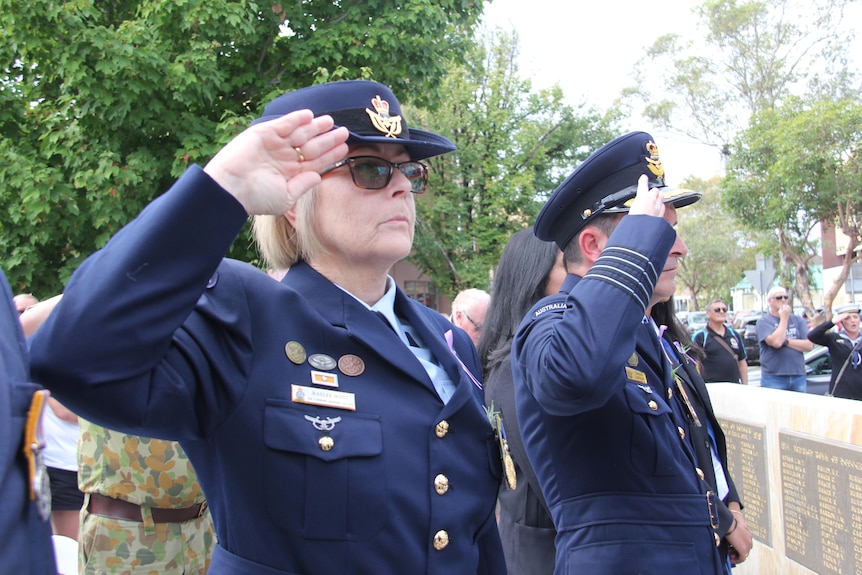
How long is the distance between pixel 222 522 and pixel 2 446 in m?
0.58

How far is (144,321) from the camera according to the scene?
3.55 ft

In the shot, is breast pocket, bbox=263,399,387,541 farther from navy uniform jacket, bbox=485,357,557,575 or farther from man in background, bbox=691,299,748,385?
man in background, bbox=691,299,748,385

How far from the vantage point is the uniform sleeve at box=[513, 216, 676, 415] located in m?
1.72

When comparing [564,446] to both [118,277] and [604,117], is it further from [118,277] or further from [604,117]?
[604,117]

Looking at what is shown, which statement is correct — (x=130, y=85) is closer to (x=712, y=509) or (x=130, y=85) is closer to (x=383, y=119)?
(x=383, y=119)

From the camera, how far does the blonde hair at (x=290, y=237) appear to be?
168cm

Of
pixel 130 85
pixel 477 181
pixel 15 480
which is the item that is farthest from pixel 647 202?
pixel 477 181

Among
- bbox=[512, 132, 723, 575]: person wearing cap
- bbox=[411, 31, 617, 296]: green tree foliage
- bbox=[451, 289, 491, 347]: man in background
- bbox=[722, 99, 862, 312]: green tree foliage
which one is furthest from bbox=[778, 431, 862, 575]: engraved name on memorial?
bbox=[722, 99, 862, 312]: green tree foliage

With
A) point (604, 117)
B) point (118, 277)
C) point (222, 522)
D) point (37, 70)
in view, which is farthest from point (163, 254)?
point (604, 117)

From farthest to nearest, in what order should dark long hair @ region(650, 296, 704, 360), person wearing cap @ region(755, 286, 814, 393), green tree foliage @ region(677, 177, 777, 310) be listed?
green tree foliage @ region(677, 177, 777, 310), person wearing cap @ region(755, 286, 814, 393), dark long hair @ region(650, 296, 704, 360)

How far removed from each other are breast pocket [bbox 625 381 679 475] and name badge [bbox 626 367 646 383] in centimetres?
3

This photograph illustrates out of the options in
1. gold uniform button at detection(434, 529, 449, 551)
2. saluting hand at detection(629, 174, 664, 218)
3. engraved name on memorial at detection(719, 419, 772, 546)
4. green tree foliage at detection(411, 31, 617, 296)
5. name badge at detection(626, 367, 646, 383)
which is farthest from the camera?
green tree foliage at detection(411, 31, 617, 296)

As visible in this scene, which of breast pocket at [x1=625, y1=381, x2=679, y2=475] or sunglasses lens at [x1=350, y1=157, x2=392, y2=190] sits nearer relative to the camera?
sunglasses lens at [x1=350, y1=157, x2=392, y2=190]

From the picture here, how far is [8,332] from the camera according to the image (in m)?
0.99
